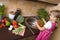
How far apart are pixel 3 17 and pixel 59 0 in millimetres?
691

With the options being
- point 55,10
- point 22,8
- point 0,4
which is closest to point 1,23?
point 0,4

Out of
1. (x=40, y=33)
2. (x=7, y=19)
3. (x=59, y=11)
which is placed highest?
(x=59, y=11)

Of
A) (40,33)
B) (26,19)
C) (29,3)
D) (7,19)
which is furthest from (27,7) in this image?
(40,33)

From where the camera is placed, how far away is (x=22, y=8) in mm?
1678

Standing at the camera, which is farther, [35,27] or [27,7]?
[27,7]

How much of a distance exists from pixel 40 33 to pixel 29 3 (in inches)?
17.6

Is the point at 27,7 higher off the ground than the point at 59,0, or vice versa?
the point at 59,0

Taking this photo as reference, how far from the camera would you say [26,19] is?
63.1 inches

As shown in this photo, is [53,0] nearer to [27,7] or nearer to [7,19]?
[27,7]

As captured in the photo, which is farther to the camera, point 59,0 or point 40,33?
point 59,0

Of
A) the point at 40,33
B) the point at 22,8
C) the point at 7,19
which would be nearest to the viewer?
the point at 40,33

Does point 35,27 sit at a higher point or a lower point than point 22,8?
lower

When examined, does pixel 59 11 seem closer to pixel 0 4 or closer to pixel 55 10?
pixel 55 10

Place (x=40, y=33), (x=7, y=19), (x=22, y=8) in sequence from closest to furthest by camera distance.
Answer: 1. (x=40, y=33)
2. (x=7, y=19)
3. (x=22, y=8)
